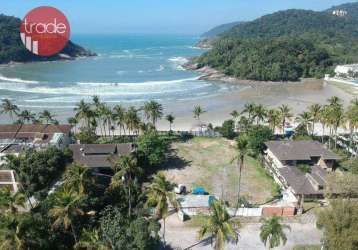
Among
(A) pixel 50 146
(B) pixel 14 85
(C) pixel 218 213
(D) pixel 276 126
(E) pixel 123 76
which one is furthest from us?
(E) pixel 123 76

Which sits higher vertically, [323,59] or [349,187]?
[323,59]

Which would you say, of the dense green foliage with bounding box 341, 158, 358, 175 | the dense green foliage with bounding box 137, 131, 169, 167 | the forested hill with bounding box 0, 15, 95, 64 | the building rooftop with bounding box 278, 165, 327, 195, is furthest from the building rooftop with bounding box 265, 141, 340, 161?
the forested hill with bounding box 0, 15, 95, 64

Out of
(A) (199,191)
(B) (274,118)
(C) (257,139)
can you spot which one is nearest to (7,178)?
(A) (199,191)

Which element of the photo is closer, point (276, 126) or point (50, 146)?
point (50, 146)

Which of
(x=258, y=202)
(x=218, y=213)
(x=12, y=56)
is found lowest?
(x=258, y=202)

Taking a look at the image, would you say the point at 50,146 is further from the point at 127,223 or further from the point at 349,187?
the point at 349,187

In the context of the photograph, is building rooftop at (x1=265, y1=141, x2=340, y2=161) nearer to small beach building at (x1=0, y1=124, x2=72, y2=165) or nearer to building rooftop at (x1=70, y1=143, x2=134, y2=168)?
building rooftop at (x1=70, y1=143, x2=134, y2=168)

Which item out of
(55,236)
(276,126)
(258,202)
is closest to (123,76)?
(276,126)
